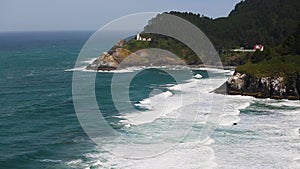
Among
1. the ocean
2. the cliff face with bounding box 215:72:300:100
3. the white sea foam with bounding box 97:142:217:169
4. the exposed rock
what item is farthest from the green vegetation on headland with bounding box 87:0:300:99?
the white sea foam with bounding box 97:142:217:169

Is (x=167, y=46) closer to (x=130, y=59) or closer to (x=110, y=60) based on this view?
(x=130, y=59)

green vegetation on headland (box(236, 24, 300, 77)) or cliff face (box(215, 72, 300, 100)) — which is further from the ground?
green vegetation on headland (box(236, 24, 300, 77))

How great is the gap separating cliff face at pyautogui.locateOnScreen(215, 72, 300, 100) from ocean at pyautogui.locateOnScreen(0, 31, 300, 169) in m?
1.90

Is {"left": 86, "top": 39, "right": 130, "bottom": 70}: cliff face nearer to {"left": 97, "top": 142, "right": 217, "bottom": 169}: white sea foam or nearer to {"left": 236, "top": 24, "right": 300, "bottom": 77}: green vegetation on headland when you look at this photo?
{"left": 236, "top": 24, "right": 300, "bottom": 77}: green vegetation on headland

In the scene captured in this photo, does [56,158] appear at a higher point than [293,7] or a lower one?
lower

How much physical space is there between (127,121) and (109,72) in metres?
43.2

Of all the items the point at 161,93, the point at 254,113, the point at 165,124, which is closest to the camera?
the point at 165,124

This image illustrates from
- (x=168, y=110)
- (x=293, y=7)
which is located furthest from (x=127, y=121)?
(x=293, y=7)

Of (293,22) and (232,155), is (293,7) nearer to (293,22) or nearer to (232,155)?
(293,22)

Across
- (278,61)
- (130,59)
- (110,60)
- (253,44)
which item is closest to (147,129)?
(278,61)

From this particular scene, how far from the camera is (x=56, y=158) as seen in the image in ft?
98.7

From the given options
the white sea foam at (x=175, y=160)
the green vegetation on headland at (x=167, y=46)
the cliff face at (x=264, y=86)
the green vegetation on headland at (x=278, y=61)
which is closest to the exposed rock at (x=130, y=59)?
the green vegetation on headland at (x=167, y=46)

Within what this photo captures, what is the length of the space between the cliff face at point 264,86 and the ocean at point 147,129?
1.90m

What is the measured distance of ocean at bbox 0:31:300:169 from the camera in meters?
29.5
